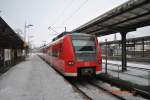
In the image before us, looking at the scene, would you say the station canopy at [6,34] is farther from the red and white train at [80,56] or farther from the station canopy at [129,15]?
the station canopy at [129,15]

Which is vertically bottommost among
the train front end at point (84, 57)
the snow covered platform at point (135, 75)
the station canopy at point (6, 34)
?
the snow covered platform at point (135, 75)

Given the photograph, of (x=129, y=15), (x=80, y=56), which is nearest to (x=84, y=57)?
(x=80, y=56)

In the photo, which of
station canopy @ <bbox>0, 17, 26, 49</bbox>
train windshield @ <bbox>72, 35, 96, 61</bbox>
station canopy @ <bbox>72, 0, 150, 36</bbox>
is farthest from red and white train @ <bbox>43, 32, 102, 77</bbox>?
station canopy @ <bbox>0, 17, 26, 49</bbox>

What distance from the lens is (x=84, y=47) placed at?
11.7 metres

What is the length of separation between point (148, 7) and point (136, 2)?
40.0 inches

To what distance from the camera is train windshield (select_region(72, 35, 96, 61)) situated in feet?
37.4

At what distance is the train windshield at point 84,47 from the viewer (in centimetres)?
1140

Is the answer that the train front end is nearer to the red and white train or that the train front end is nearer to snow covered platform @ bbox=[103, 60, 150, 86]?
the red and white train

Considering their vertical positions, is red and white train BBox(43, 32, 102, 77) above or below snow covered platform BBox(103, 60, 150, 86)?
above

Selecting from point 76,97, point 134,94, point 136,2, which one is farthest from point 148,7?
point 76,97

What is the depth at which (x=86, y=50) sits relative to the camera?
11.6m

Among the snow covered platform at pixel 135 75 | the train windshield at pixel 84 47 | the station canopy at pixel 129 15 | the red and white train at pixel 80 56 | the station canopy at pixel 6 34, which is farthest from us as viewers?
the station canopy at pixel 6 34

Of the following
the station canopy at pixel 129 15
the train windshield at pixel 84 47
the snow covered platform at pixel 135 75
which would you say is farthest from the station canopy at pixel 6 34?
the snow covered platform at pixel 135 75

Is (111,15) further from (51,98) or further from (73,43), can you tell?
(51,98)
